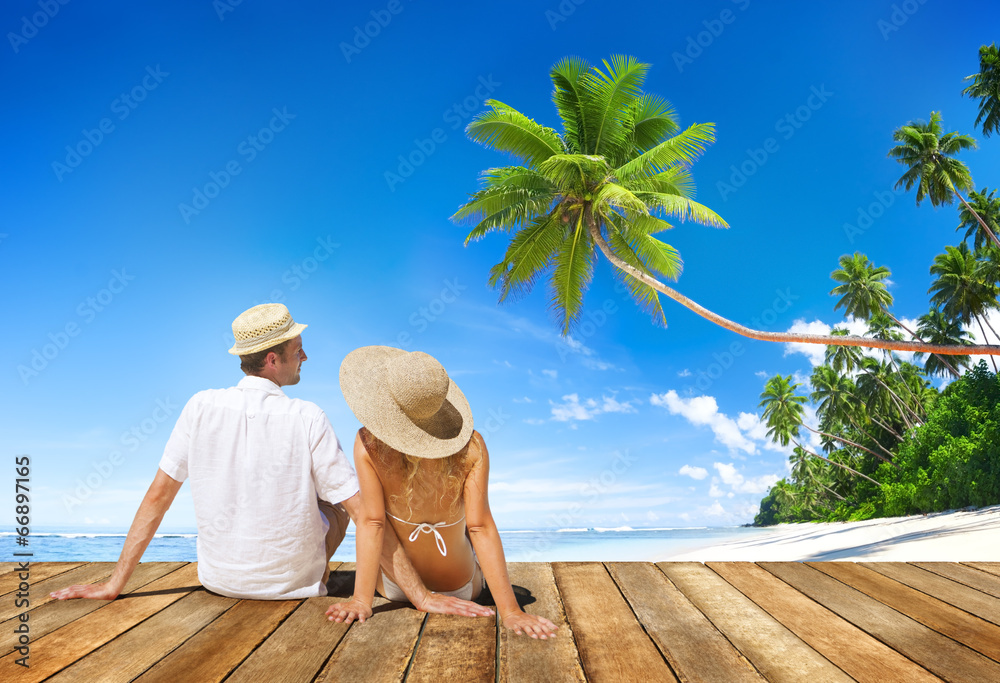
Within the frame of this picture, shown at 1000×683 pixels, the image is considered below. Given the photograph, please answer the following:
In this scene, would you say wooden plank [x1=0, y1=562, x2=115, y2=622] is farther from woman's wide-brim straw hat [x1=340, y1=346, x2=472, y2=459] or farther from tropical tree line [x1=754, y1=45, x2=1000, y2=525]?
tropical tree line [x1=754, y1=45, x2=1000, y2=525]

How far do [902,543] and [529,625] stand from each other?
1967 centimetres

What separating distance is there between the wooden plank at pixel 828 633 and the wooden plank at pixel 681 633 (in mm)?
358

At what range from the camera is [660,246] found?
44.3 feet

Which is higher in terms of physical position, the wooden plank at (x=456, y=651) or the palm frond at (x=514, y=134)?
the palm frond at (x=514, y=134)

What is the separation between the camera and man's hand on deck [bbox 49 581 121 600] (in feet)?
9.99

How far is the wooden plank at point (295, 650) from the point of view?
206 cm

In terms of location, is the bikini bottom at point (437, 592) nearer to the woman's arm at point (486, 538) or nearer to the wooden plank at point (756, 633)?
the woman's arm at point (486, 538)

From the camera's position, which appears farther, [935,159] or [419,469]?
[935,159]

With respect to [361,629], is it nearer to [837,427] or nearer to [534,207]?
[534,207]

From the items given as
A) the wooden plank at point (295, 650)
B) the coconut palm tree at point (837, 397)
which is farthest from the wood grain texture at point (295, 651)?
the coconut palm tree at point (837, 397)

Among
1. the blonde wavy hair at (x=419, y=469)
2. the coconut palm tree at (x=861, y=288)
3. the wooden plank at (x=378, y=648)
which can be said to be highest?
the coconut palm tree at (x=861, y=288)

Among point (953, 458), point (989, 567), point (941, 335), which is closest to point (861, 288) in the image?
point (941, 335)

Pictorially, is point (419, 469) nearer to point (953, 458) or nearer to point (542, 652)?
point (542, 652)

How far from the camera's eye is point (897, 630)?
2639 mm
